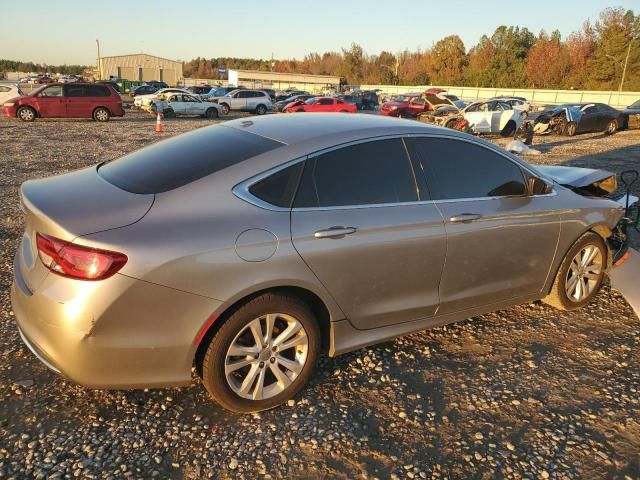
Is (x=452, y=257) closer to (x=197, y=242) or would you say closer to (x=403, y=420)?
(x=403, y=420)

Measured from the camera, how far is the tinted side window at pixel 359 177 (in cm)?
281

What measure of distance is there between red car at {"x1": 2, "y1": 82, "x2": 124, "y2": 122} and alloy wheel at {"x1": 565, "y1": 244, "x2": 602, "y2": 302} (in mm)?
21417

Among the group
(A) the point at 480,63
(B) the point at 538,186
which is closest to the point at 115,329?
(B) the point at 538,186

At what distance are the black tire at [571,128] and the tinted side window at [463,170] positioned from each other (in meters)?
18.6

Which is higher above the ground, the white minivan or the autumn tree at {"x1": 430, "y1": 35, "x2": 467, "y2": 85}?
the autumn tree at {"x1": 430, "y1": 35, "x2": 467, "y2": 85}

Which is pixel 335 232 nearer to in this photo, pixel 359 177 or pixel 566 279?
A: pixel 359 177

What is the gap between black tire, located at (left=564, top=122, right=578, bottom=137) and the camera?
19.7m

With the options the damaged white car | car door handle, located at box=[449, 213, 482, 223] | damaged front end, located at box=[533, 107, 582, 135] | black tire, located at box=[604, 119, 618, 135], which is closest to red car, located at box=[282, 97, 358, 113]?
the damaged white car

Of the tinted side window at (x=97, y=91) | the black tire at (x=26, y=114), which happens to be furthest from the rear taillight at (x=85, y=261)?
the tinted side window at (x=97, y=91)

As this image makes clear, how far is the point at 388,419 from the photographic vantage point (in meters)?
2.80

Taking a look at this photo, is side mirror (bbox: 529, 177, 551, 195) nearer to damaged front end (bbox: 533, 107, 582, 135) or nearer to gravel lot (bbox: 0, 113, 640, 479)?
gravel lot (bbox: 0, 113, 640, 479)

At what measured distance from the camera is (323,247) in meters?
2.71

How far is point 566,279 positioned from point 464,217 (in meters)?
1.47

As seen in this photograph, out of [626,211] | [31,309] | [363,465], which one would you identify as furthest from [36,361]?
[626,211]
